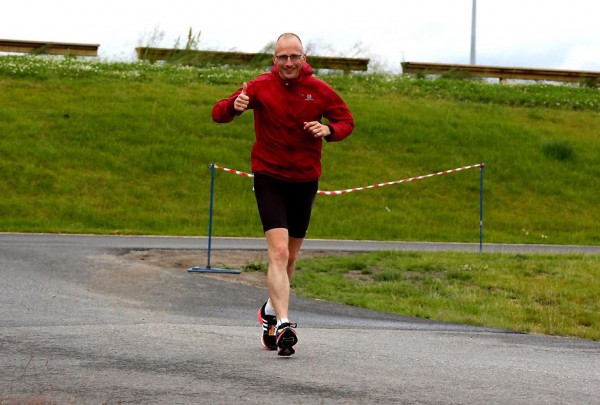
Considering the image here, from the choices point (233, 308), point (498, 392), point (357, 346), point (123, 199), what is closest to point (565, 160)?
point (123, 199)

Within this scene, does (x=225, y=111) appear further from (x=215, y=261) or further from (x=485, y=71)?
(x=485, y=71)

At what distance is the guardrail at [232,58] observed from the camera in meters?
32.6

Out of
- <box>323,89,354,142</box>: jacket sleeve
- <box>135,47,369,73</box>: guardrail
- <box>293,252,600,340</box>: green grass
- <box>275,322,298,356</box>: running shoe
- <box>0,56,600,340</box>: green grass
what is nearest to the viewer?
<box>275,322,298,356</box>: running shoe

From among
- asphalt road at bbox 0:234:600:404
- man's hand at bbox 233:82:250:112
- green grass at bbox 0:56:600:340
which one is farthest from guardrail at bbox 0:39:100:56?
man's hand at bbox 233:82:250:112

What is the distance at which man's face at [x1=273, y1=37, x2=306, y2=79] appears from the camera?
25.5 feet

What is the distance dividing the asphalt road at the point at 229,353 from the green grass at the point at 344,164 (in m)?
2.86

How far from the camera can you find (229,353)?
25.3 feet

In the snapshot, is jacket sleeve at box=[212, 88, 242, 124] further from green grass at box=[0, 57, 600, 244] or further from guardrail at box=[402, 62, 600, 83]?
guardrail at box=[402, 62, 600, 83]

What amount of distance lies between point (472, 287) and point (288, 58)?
20.8 feet

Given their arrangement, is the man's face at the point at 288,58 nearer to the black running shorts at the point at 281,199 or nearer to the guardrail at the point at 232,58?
the black running shorts at the point at 281,199

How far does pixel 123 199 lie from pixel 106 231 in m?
2.39

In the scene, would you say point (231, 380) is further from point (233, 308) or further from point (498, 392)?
point (233, 308)

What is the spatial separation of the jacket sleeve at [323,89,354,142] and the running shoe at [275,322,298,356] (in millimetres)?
1333

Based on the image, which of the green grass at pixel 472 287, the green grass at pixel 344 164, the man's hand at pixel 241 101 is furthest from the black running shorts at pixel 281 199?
the green grass at pixel 344 164
